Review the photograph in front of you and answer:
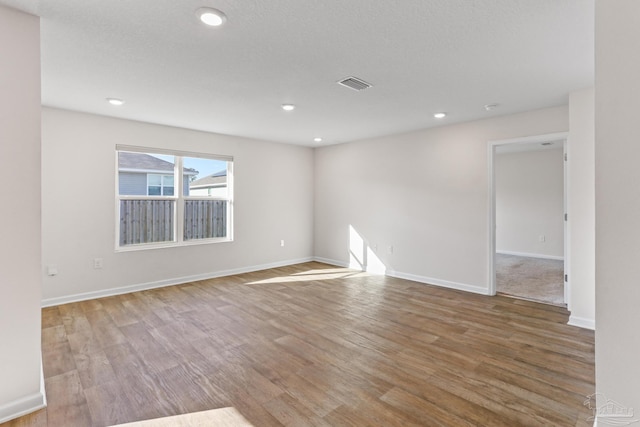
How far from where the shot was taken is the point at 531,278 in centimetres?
521

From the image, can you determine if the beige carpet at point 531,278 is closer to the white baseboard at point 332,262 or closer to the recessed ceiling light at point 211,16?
the white baseboard at point 332,262

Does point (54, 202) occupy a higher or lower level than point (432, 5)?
lower

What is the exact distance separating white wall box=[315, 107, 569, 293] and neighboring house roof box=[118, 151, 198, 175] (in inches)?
→ 125

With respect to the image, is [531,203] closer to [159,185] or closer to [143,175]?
[159,185]

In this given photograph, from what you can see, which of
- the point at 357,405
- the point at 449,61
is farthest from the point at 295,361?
the point at 449,61

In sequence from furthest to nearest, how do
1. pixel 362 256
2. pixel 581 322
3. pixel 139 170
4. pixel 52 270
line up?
pixel 362 256 → pixel 139 170 → pixel 52 270 → pixel 581 322

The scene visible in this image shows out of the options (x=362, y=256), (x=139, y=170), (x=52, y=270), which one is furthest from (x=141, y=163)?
(x=362, y=256)

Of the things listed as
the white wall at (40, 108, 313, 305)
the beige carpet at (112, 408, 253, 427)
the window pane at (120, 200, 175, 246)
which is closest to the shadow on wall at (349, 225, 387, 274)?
the white wall at (40, 108, 313, 305)

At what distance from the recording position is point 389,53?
2.34m

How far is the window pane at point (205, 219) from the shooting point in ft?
16.5

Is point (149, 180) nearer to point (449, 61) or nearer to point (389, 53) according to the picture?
Result: point (389, 53)

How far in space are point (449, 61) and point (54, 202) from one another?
4.74 meters

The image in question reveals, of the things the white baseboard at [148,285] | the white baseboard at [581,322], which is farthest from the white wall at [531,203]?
the white baseboard at [148,285]

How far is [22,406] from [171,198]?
3333 millimetres
